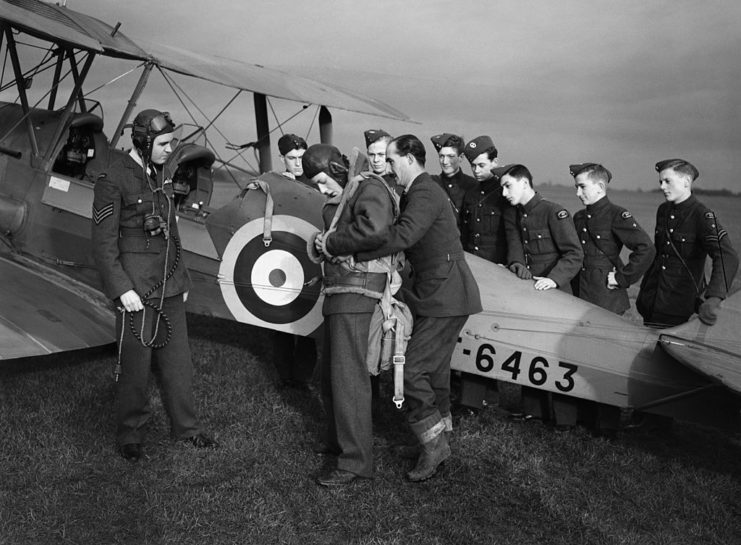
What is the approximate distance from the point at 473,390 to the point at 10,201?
3941 mm

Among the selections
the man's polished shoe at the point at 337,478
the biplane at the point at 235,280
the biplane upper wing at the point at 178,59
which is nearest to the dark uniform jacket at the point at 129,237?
the biplane at the point at 235,280

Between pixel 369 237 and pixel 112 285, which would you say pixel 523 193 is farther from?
pixel 112 285

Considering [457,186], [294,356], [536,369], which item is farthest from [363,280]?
[457,186]

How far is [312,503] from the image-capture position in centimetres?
365

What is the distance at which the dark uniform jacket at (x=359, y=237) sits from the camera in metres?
3.57

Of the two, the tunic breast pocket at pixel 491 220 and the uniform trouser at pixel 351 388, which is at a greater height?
the tunic breast pocket at pixel 491 220

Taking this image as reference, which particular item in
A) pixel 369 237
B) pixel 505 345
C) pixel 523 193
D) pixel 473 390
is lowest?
pixel 473 390

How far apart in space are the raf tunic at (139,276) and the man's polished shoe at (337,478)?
978mm

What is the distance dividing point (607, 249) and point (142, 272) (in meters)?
3.19

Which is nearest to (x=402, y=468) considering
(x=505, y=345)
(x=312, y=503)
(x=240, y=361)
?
(x=312, y=503)

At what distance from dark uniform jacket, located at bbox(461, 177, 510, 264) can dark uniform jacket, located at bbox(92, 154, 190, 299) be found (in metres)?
2.51

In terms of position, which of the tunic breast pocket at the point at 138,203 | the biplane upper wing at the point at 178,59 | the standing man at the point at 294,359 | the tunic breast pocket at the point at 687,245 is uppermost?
the biplane upper wing at the point at 178,59

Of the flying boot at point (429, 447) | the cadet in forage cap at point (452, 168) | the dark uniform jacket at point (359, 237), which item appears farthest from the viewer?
the cadet in forage cap at point (452, 168)

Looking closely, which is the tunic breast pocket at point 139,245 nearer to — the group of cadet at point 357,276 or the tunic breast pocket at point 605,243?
the group of cadet at point 357,276
